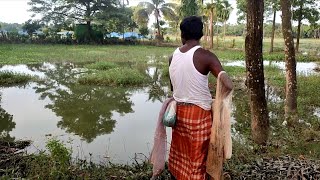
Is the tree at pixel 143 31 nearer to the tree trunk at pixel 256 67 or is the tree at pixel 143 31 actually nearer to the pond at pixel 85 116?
the pond at pixel 85 116

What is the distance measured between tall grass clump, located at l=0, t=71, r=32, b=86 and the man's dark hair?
10735 mm

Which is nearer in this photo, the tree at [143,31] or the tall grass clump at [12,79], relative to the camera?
the tall grass clump at [12,79]

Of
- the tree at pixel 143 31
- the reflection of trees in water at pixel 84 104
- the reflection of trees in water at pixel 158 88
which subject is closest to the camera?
the reflection of trees in water at pixel 84 104

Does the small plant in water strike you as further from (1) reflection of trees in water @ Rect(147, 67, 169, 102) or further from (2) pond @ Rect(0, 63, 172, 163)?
(1) reflection of trees in water @ Rect(147, 67, 169, 102)

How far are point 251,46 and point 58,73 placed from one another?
11.9m

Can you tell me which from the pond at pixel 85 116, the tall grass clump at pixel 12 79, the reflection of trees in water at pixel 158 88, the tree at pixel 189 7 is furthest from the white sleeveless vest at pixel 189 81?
the tree at pixel 189 7

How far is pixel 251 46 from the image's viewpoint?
4895mm

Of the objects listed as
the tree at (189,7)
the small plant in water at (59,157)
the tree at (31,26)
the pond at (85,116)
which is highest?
the tree at (189,7)

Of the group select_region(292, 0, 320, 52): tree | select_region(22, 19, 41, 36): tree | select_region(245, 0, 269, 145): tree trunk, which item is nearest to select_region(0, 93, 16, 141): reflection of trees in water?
select_region(245, 0, 269, 145): tree trunk

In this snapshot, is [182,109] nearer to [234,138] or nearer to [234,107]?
[234,138]

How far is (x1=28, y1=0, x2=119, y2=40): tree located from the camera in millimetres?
34594

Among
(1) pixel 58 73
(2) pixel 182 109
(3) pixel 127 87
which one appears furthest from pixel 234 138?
(1) pixel 58 73

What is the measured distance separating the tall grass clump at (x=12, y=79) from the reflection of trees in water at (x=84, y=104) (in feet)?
1.93

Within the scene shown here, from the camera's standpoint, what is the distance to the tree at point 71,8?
113 feet
